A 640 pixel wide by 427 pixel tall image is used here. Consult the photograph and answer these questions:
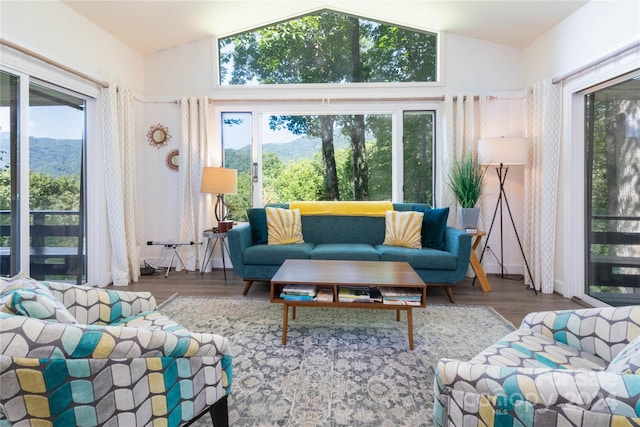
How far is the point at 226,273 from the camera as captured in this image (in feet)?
13.9

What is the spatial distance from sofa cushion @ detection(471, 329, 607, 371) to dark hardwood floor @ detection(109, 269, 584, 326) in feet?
4.47

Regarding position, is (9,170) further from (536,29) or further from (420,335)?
(536,29)

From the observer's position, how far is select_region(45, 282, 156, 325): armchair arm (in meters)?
1.54

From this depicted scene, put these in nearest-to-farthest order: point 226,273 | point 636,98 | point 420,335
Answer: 1. point 420,335
2. point 636,98
3. point 226,273

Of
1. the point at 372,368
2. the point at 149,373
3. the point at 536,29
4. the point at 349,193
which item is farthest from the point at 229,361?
the point at 536,29

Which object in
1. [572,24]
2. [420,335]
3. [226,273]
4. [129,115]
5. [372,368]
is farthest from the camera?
[226,273]

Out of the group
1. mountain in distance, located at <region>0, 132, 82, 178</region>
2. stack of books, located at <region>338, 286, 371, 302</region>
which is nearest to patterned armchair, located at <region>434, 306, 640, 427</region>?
stack of books, located at <region>338, 286, 371, 302</region>

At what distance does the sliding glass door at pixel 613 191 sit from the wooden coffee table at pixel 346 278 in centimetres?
189

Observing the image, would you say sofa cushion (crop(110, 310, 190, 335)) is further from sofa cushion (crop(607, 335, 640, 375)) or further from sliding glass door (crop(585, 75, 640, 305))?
sliding glass door (crop(585, 75, 640, 305))

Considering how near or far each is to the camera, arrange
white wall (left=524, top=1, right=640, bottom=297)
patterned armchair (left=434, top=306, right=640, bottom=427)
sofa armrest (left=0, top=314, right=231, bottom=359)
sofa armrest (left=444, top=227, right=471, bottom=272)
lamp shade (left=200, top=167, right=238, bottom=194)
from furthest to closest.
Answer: lamp shade (left=200, top=167, right=238, bottom=194) → sofa armrest (left=444, top=227, right=471, bottom=272) → white wall (left=524, top=1, right=640, bottom=297) → sofa armrest (left=0, top=314, right=231, bottom=359) → patterned armchair (left=434, top=306, right=640, bottom=427)

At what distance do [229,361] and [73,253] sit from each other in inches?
121

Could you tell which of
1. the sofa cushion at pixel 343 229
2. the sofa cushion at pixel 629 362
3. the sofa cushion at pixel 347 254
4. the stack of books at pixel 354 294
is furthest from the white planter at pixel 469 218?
the sofa cushion at pixel 629 362

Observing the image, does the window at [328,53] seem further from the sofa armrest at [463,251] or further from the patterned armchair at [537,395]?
the patterned armchair at [537,395]

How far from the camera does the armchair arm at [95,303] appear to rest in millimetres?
1541
